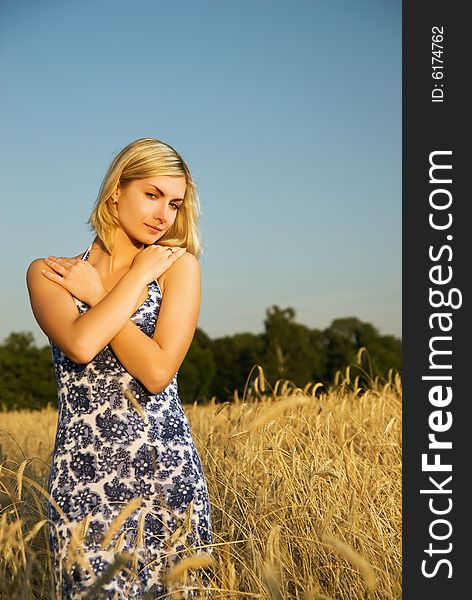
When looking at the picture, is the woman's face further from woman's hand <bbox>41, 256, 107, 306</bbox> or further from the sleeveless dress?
the sleeveless dress

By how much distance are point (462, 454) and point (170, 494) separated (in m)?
1.08

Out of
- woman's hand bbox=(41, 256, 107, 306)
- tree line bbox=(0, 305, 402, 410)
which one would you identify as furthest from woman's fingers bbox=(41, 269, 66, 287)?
tree line bbox=(0, 305, 402, 410)

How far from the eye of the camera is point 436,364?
267cm

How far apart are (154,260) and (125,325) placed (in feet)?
0.89

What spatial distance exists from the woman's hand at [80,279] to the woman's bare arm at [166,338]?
0.60ft

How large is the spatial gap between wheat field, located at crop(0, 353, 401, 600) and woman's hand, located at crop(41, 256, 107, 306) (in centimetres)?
59

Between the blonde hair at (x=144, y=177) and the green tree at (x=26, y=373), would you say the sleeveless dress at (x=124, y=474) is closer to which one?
the blonde hair at (x=144, y=177)

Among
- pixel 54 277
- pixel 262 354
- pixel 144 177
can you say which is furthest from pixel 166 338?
pixel 262 354

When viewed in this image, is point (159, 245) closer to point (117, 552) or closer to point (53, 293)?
point (53, 293)

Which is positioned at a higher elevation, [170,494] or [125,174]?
[125,174]

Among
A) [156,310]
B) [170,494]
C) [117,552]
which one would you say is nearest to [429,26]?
[156,310]

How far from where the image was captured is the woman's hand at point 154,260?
236 cm

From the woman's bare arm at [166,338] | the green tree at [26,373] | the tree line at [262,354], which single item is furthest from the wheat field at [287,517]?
the tree line at [262,354]

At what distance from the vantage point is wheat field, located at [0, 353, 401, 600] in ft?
7.29
